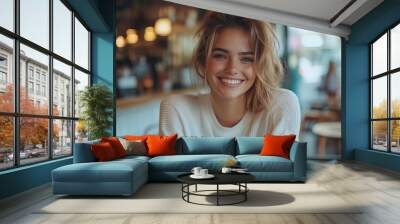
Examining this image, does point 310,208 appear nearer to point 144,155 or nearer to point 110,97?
point 144,155

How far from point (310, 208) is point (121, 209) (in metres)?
2.10

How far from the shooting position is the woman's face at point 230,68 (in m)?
8.91

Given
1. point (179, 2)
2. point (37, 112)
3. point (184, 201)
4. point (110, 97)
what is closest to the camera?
point (184, 201)

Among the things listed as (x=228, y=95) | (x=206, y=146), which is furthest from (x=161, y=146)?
(x=228, y=95)

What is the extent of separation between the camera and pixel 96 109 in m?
7.92

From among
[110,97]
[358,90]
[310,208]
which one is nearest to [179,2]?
[110,97]

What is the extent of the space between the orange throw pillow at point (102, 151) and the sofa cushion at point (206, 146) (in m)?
1.58

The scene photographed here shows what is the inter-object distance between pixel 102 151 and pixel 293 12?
5.33 metres

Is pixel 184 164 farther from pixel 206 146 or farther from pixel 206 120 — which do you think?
pixel 206 120

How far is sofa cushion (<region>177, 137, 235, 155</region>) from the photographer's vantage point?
7.00 m

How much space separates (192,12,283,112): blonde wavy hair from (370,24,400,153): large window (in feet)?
7.60

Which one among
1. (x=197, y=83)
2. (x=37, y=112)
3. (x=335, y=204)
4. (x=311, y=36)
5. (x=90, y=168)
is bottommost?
(x=335, y=204)

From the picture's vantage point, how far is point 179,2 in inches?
350

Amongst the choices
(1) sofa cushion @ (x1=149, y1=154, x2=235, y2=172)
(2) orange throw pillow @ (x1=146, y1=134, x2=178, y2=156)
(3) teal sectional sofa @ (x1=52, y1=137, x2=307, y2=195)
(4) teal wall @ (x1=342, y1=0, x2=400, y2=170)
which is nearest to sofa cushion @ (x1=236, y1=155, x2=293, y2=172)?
(3) teal sectional sofa @ (x1=52, y1=137, x2=307, y2=195)
